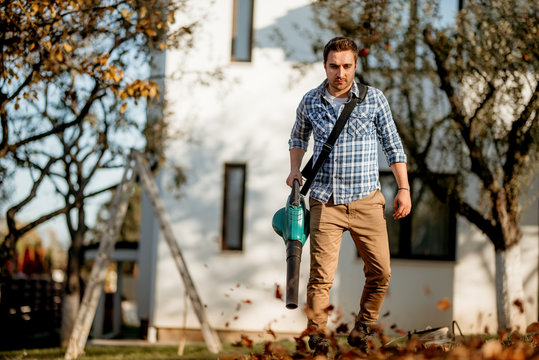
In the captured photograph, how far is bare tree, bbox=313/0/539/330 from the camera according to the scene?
374 inches

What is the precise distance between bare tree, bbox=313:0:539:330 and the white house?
2.30 m

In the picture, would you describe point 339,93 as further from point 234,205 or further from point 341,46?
point 234,205

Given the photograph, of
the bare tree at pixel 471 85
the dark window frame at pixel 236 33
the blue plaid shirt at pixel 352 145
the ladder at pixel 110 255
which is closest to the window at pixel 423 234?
the bare tree at pixel 471 85

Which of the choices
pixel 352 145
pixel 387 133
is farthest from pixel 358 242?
pixel 387 133

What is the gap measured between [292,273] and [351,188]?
2.23ft

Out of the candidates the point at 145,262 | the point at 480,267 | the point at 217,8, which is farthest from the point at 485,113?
the point at 145,262

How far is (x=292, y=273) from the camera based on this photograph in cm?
421

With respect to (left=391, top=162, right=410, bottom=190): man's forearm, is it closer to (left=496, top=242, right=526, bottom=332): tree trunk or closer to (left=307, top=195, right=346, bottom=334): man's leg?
(left=307, top=195, right=346, bottom=334): man's leg

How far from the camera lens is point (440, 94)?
11.8 m

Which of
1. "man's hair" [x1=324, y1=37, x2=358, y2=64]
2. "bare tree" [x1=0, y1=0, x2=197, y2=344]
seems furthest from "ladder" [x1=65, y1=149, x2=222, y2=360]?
"man's hair" [x1=324, y1=37, x2=358, y2=64]

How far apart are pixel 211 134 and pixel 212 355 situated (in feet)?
20.3

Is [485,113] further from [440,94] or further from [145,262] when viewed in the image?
[145,262]

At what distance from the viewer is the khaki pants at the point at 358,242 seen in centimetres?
442

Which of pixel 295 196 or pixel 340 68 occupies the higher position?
pixel 340 68
